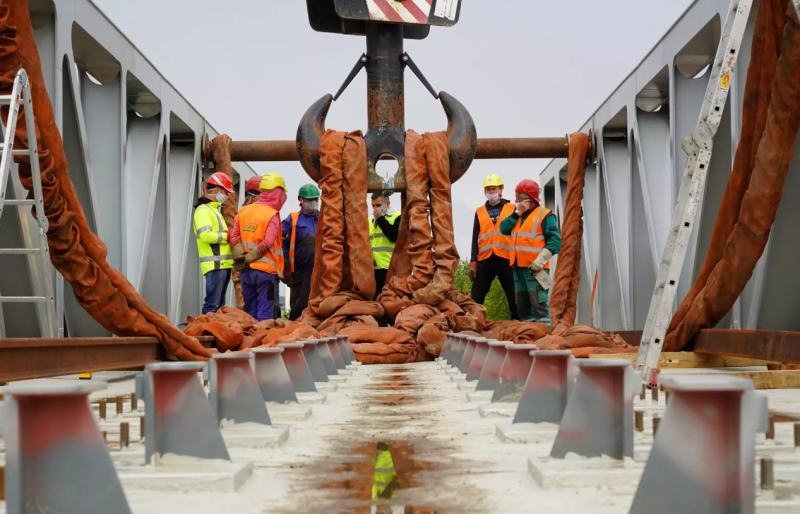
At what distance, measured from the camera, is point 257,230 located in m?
9.74

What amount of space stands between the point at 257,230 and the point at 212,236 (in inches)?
18.3

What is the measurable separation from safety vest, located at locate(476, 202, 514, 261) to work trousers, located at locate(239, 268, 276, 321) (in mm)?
2546

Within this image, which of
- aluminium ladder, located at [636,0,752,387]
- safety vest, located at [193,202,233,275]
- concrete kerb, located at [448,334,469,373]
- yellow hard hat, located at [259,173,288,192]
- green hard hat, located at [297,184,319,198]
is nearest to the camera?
aluminium ladder, located at [636,0,752,387]

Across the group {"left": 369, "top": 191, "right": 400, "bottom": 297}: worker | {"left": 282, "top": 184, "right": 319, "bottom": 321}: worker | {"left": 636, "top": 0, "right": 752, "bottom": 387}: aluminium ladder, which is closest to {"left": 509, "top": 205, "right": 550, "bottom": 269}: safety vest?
{"left": 369, "top": 191, "right": 400, "bottom": 297}: worker

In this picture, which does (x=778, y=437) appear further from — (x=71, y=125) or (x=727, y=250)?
(x=71, y=125)

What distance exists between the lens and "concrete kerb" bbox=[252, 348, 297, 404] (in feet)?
11.3

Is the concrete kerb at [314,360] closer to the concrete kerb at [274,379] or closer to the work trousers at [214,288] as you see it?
the concrete kerb at [274,379]

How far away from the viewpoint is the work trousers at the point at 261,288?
9859 millimetres

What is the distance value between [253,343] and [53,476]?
17.4ft

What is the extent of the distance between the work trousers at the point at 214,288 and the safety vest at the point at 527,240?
10.6 feet

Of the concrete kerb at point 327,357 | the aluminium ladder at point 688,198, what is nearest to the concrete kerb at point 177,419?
the concrete kerb at point 327,357

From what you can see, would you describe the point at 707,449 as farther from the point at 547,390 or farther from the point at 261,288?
the point at 261,288

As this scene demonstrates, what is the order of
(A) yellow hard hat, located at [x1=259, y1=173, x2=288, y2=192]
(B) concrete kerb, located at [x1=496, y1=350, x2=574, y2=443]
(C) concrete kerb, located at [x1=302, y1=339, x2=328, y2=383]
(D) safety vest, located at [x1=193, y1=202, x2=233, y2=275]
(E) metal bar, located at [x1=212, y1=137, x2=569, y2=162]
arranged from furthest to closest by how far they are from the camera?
(E) metal bar, located at [x1=212, y1=137, x2=569, y2=162] → (A) yellow hard hat, located at [x1=259, y1=173, x2=288, y2=192] → (D) safety vest, located at [x1=193, y1=202, x2=233, y2=275] → (C) concrete kerb, located at [x1=302, y1=339, x2=328, y2=383] → (B) concrete kerb, located at [x1=496, y1=350, x2=574, y2=443]

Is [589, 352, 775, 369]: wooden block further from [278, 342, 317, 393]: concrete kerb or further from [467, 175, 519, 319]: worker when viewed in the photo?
[467, 175, 519, 319]: worker
